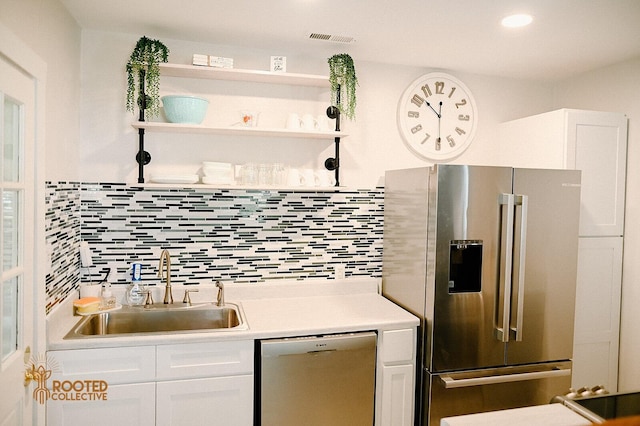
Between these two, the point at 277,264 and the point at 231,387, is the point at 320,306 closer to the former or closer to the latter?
the point at 277,264

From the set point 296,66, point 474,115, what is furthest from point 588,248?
point 296,66

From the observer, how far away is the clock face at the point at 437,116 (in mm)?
3008

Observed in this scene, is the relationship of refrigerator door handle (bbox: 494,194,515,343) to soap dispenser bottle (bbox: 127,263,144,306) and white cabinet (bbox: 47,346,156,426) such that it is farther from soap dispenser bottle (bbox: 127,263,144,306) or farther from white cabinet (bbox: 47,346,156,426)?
soap dispenser bottle (bbox: 127,263,144,306)

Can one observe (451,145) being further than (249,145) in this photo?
Yes

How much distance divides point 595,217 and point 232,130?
Result: 2289 millimetres

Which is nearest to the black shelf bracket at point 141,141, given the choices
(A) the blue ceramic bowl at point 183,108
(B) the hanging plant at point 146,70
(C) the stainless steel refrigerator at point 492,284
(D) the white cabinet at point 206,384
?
(B) the hanging plant at point 146,70

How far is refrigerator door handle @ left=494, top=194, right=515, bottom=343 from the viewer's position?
2381mm

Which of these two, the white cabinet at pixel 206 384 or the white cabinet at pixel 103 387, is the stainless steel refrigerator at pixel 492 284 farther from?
the white cabinet at pixel 103 387

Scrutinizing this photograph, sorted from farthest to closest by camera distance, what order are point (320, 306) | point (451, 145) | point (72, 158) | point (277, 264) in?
point (451, 145) → point (277, 264) → point (320, 306) → point (72, 158)

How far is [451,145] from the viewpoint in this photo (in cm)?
311

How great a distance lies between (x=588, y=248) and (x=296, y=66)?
2158 millimetres

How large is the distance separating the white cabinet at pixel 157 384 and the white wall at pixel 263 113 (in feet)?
3.38

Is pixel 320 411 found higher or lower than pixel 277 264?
lower

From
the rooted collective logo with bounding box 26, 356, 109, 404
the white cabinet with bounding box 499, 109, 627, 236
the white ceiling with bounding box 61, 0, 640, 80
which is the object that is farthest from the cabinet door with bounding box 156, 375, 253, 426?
the white cabinet with bounding box 499, 109, 627, 236
